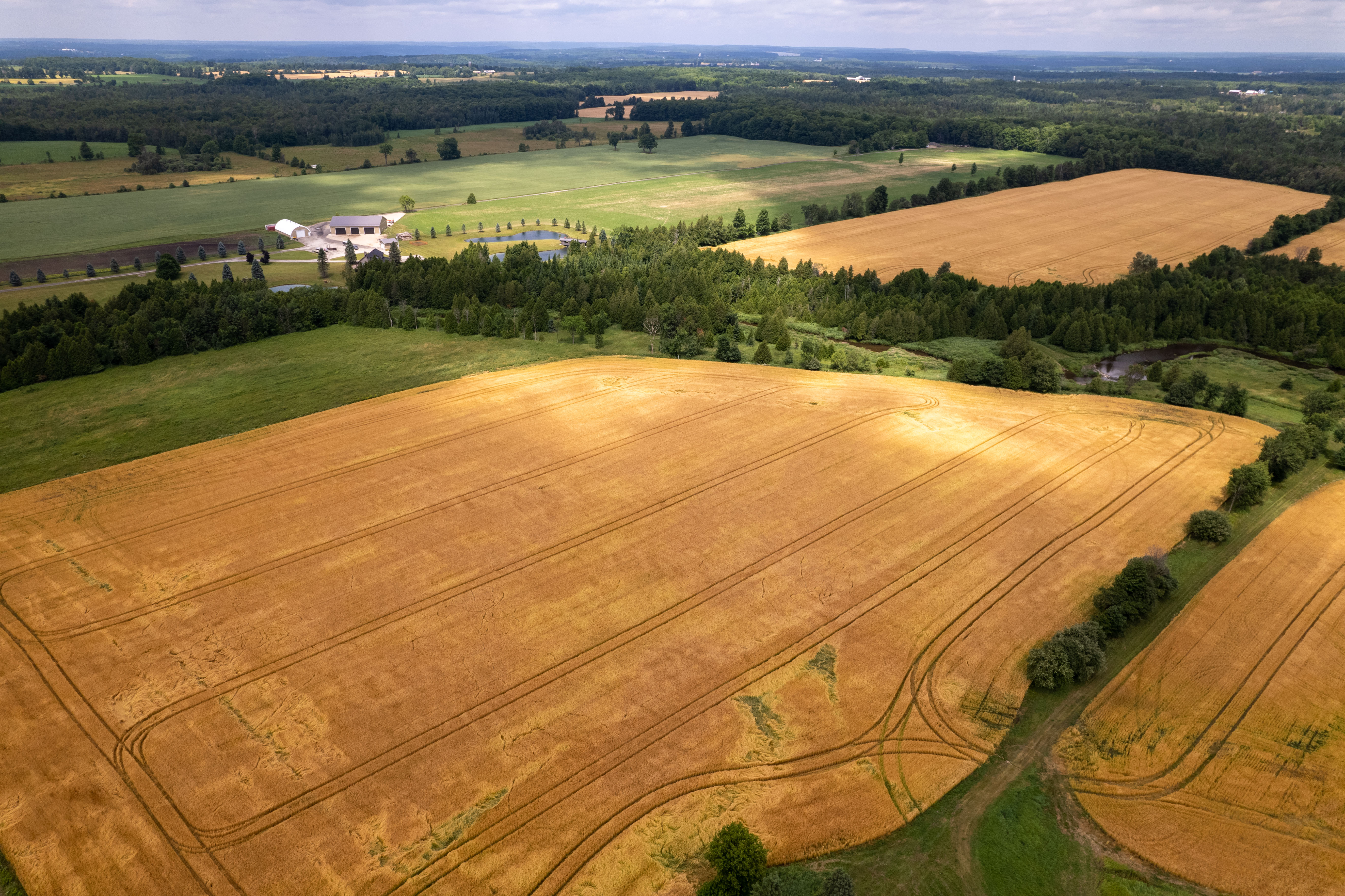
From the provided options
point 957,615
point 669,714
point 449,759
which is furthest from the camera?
point 957,615

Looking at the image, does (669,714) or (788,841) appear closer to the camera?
(788,841)

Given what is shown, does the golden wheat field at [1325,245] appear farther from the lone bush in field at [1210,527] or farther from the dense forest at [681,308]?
the lone bush in field at [1210,527]

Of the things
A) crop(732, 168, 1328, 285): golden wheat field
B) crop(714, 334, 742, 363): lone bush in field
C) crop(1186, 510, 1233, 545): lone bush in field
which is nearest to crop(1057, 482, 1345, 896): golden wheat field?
crop(1186, 510, 1233, 545): lone bush in field

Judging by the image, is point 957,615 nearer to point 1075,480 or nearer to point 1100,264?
point 1075,480

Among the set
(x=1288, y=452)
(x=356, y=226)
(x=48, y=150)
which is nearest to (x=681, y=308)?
(x=1288, y=452)

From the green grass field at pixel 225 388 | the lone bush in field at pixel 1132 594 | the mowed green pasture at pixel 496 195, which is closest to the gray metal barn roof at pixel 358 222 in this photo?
the mowed green pasture at pixel 496 195

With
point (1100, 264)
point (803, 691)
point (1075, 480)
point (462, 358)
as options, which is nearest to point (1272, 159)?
point (1100, 264)
